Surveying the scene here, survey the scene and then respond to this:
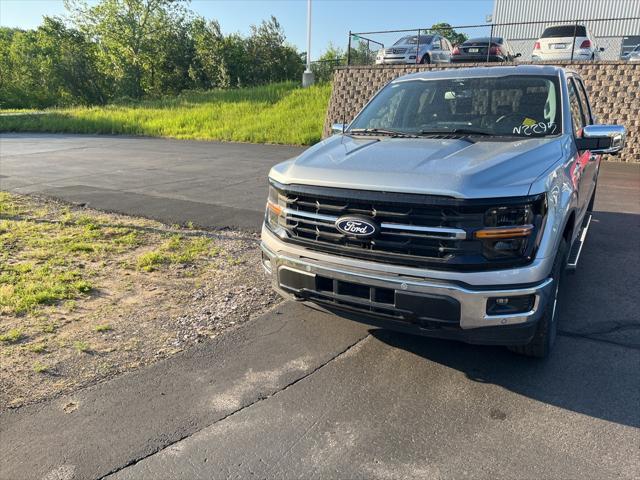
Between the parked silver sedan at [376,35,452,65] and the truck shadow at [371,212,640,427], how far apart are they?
1664 cm

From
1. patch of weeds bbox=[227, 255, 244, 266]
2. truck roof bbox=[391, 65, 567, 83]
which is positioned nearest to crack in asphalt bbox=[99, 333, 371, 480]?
patch of weeds bbox=[227, 255, 244, 266]

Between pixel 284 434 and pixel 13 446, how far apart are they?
1497 millimetres

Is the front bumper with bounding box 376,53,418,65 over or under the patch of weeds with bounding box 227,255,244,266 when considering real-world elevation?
over

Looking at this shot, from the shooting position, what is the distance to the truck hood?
291cm

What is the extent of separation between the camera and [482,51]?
18.9 metres

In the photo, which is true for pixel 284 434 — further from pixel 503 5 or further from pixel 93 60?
pixel 93 60

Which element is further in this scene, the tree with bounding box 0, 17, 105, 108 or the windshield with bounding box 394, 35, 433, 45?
the tree with bounding box 0, 17, 105, 108

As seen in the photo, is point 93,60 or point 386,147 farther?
point 93,60

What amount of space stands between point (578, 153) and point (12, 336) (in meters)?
4.86

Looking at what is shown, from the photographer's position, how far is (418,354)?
12.2 ft

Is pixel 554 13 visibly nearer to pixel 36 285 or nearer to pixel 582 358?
pixel 582 358

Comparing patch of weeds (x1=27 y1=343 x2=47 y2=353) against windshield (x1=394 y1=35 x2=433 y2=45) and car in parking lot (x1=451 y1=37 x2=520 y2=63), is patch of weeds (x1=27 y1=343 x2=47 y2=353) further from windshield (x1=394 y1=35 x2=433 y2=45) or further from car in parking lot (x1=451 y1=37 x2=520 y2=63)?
windshield (x1=394 y1=35 x2=433 y2=45)

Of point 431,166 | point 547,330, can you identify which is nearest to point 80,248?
point 431,166

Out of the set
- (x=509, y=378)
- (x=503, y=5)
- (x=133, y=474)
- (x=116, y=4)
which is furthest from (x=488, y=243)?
(x=116, y=4)
